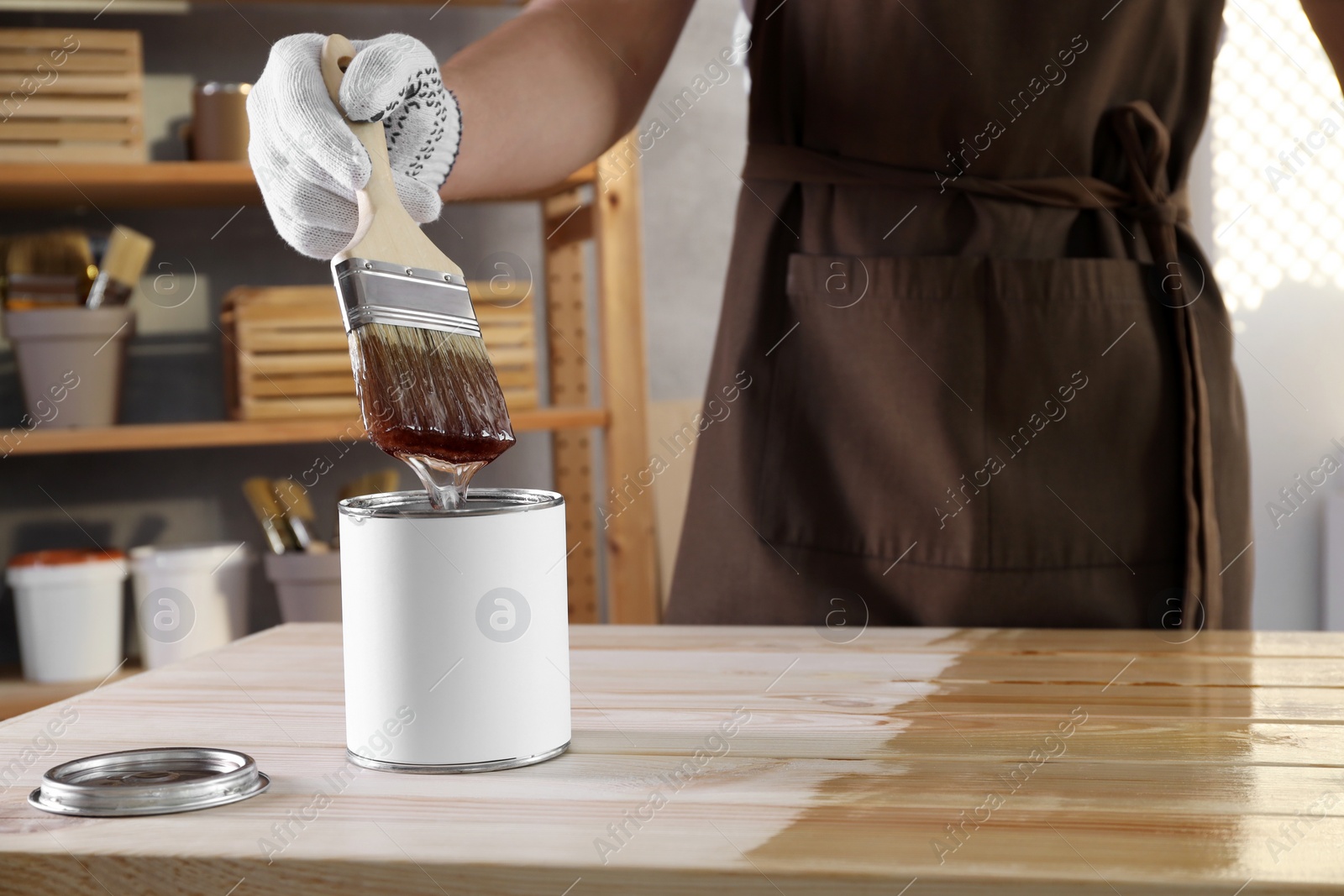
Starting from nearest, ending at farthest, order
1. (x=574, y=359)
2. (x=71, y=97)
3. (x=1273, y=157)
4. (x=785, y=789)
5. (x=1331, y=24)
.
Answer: (x=785, y=789) < (x=1331, y=24) < (x=71, y=97) < (x=574, y=359) < (x=1273, y=157)

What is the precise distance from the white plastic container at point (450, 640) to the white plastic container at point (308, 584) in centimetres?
115

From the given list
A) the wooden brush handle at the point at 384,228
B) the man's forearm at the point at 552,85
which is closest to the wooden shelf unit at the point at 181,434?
the man's forearm at the point at 552,85

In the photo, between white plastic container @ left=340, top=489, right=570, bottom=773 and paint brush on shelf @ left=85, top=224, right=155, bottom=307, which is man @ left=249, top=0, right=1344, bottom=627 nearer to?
white plastic container @ left=340, top=489, right=570, bottom=773

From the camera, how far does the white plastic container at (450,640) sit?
0.50 meters

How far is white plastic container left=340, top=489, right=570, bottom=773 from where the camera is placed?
1.64 ft

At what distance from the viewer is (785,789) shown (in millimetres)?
469

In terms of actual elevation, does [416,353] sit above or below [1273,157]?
below

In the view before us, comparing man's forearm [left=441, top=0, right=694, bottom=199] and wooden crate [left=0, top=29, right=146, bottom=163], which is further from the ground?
wooden crate [left=0, top=29, right=146, bottom=163]

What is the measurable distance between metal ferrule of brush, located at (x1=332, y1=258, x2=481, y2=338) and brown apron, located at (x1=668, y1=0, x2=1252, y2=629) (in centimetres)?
42

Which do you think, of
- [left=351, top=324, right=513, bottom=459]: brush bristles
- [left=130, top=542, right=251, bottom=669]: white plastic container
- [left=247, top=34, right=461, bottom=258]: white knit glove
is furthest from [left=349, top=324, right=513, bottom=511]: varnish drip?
[left=130, top=542, right=251, bottom=669]: white plastic container

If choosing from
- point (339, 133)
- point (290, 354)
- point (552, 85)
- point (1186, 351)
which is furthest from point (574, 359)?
point (339, 133)

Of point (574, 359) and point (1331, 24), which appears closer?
point (1331, 24)

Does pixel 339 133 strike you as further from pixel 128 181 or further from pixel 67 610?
pixel 67 610

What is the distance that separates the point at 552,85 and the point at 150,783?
62 centimetres
